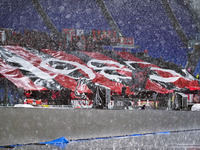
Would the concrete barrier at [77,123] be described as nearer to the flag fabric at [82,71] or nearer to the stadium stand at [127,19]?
the flag fabric at [82,71]

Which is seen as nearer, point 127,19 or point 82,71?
point 82,71

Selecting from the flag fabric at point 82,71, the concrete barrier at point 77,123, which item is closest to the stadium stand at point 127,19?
the flag fabric at point 82,71

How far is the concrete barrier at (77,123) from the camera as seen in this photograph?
8797 millimetres

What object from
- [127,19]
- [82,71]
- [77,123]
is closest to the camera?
[77,123]

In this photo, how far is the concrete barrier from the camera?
880 cm

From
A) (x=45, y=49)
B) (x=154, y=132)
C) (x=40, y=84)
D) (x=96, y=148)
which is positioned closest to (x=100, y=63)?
(x=45, y=49)

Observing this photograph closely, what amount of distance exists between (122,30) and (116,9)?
4.91 feet

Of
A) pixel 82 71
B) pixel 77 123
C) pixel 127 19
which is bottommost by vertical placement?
pixel 82 71

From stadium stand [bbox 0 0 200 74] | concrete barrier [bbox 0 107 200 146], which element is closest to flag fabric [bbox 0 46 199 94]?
stadium stand [bbox 0 0 200 74]

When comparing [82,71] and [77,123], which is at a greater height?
[77,123]

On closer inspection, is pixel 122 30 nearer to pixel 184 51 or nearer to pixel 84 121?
pixel 184 51

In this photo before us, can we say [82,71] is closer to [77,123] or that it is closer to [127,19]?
[127,19]

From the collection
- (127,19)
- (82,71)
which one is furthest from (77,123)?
(127,19)

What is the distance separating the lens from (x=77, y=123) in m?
10.5
